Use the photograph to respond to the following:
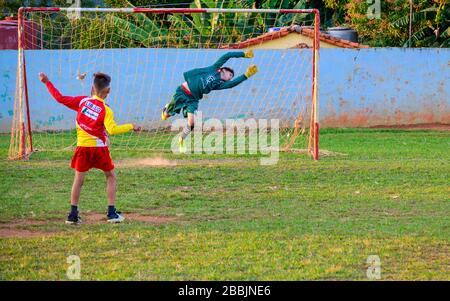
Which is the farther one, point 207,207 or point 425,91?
point 425,91

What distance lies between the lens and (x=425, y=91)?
22953mm

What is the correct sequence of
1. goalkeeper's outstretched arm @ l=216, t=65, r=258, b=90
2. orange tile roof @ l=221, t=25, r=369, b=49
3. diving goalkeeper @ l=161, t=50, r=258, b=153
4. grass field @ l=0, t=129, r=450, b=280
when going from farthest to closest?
orange tile roof @ l=221, t=25, r=369, b=49 → diving goalkeeper @ l=161, t=50, r=258, b=153 → goalkeeper's outstretched arm @ l=216, t=65, r=258, b=90 → grass field @ l=0, t=129, r=450, b=280

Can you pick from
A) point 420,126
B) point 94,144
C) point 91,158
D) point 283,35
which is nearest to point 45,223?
point 91,158

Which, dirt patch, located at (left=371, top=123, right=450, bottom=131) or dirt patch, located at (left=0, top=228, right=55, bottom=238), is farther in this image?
dirt patch, located at (left=371, top=123, right=450, bottom=131)

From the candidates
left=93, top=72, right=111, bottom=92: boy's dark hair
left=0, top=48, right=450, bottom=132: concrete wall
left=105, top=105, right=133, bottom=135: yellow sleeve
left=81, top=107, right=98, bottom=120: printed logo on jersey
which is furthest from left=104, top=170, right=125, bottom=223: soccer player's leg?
left=0, top=48, right=450, bottom=132: concrete wall

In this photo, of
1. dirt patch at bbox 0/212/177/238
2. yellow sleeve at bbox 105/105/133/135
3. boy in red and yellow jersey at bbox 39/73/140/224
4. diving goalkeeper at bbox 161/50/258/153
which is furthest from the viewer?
diving goalkeeper at bbox 161/50/258/153

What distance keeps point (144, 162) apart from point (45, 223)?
5698mm

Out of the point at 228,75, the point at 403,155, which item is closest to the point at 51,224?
the point at 228,75

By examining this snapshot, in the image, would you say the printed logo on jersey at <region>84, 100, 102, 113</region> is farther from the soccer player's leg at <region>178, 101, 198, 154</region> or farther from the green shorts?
the green shorts

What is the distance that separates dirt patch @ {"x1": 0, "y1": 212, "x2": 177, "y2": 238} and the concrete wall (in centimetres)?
1115

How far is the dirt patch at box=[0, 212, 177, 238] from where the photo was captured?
31.2 feet
